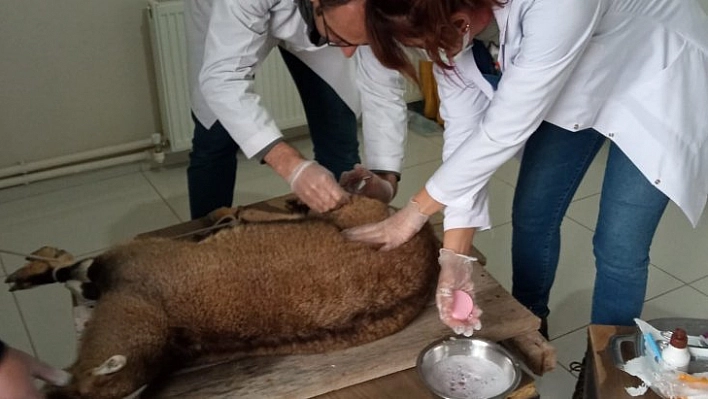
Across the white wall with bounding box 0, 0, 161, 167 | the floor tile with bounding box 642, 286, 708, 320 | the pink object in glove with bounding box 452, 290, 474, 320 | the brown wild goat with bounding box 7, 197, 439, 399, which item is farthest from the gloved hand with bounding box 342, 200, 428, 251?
the white wall with bounding box 0, 0, 161, 167

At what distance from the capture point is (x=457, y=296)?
1330 mm

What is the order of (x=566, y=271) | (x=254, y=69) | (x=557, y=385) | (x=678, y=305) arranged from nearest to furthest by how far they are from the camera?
(x=254, y=69), (x=557, y=385), (x=678, y=305), (x=566, y=271)

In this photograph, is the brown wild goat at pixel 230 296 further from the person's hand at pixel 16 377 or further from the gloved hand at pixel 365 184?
the gloved hand at pixel 365 184

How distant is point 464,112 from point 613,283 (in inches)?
18.9

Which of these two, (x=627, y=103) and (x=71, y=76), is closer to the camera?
(x=627, y=103)

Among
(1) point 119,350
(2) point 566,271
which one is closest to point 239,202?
(2) point 566,271

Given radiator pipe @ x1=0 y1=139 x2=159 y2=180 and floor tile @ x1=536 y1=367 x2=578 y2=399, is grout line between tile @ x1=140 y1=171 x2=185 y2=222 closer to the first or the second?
radiator pipe @ x1=0 y1=139 x2=159 y2=180

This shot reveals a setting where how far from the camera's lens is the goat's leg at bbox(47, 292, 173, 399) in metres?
1.12

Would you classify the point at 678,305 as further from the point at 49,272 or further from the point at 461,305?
the point at 49,272

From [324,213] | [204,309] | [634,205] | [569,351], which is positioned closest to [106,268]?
[204,309]

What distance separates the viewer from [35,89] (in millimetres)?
2736

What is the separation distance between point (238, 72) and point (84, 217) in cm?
143

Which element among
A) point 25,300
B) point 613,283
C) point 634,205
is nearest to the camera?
point 634,205

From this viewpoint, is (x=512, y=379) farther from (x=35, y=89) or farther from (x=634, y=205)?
(x=35, y=89)
